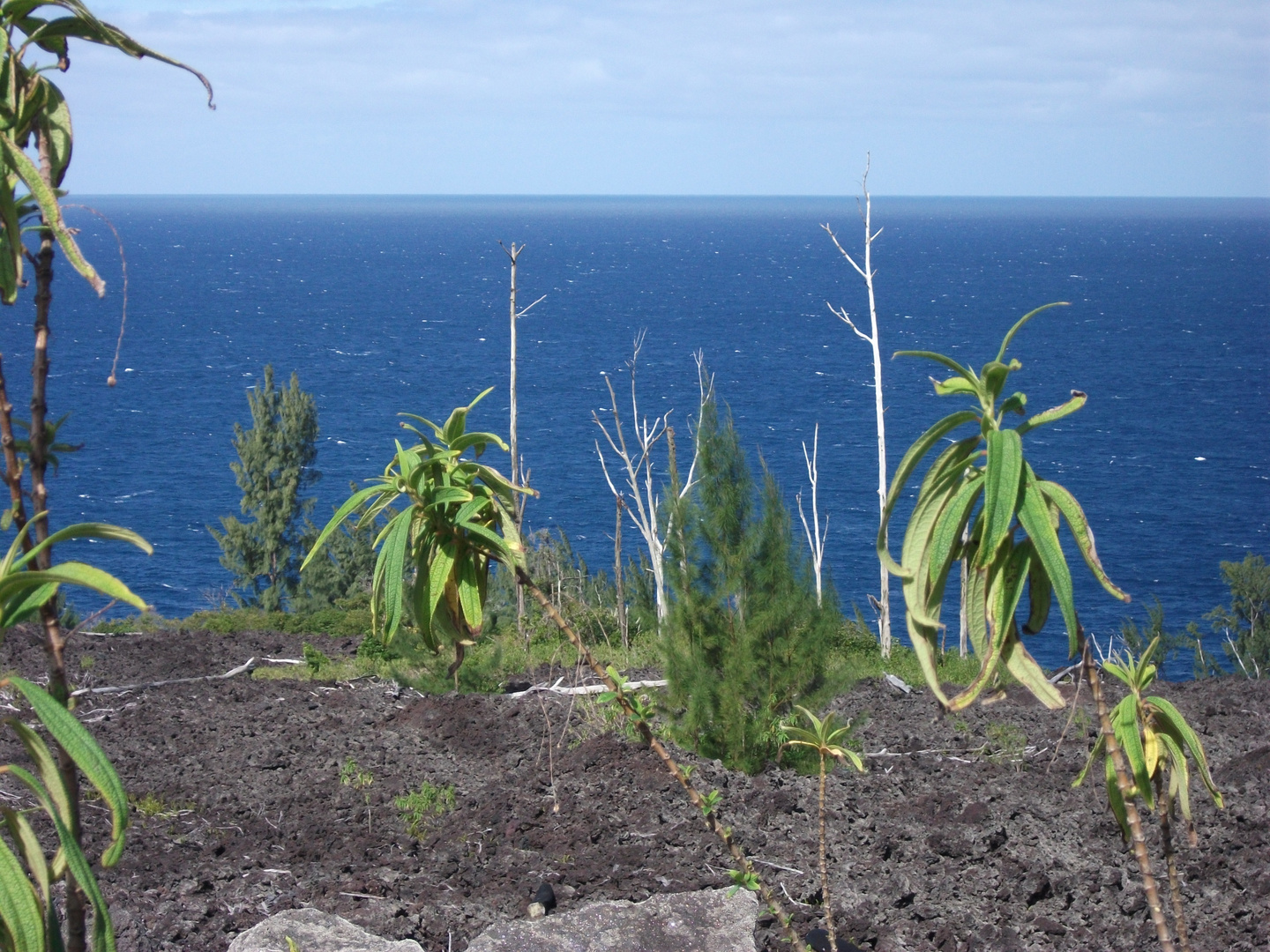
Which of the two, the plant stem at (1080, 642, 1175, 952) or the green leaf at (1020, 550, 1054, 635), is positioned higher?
the green leaf at (1020, 550, 1054, 635)

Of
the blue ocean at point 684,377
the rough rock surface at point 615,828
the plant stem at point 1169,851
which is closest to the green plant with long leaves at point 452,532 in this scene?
the plant stem at point 1169,851

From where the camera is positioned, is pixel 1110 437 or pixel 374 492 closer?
pixel 374 492

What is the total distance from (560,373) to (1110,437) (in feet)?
88.7

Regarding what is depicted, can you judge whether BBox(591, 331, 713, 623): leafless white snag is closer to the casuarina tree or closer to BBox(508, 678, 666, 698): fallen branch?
BBox(508, 678, 666, 698): fallen branch

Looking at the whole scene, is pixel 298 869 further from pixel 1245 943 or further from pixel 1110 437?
pixel 1110 437

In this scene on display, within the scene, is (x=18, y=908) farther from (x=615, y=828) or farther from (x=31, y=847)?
(x=615, y=828)

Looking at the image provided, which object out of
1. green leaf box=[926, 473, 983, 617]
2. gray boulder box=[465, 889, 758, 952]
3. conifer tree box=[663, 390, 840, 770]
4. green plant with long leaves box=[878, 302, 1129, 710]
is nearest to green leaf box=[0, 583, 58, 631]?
green plant with long leaves box=[878, 302, 1129, 710]

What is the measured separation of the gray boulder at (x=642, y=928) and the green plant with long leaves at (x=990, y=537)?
8.32 ft

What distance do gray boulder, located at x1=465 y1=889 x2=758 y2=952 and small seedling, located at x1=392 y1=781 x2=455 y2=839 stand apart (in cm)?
108

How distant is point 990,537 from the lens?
1.48 m

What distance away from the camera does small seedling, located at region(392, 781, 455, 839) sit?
5.02m

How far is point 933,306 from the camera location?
81125mm

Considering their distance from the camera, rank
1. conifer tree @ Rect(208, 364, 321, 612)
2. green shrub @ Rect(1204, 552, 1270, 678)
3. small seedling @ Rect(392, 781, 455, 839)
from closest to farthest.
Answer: small seedling @ Rect(392, 781, 455, 839) → green shrub @ Rect(1204, 552, 1270, 678) → conifer tree @ Rect(208, 364, 321, 612)

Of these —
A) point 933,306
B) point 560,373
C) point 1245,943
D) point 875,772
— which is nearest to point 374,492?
point 1245,943
